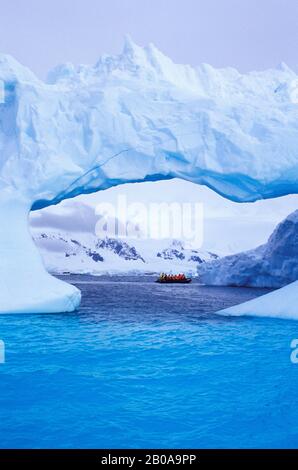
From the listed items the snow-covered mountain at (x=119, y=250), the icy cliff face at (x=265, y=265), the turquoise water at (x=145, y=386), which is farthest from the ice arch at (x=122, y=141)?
the snow-covered mountain at (x=119, y=250)

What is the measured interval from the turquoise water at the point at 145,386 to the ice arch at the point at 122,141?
104 inches

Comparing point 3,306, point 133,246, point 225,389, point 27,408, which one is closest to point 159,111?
point 3,306

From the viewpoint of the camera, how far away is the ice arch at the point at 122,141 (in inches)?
457

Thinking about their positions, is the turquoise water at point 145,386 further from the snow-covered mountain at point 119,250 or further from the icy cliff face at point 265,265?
the snow-covered mountain at point 119,250

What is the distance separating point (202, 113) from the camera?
12.4m

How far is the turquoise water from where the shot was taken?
452 centimetres

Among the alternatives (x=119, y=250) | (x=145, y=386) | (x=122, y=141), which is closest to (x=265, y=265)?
(x=122, y=141)

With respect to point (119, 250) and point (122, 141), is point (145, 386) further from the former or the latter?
point (119, 250)

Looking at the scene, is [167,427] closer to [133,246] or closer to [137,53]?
[137,53]

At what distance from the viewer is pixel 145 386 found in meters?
6.05

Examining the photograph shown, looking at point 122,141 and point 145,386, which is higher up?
point 122,141

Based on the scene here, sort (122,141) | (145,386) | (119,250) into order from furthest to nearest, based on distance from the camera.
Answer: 1. (119,250)
2. (122,141)
3. (145,386)

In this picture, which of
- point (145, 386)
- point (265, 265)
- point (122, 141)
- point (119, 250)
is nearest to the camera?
point (145, 386)

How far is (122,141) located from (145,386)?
726cm
